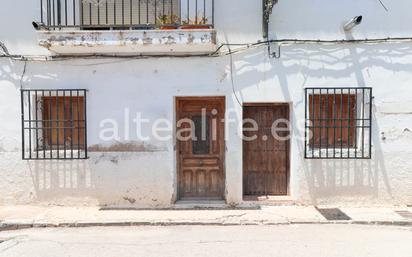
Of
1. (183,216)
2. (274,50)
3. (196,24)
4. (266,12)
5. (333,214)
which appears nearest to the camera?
(183,216)

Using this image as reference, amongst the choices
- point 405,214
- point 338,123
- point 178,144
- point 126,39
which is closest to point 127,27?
point 126,39

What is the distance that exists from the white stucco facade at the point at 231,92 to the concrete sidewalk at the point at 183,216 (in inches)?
12.2

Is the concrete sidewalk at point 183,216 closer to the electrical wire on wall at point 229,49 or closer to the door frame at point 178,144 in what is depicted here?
the door frame at point 178,144

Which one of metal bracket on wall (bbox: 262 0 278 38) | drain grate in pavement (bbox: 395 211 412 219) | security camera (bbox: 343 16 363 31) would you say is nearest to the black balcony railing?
metal bracket on wall (bbox: 262 0 278 38)

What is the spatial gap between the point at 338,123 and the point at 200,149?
265 cm

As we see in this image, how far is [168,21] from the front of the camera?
7.19m

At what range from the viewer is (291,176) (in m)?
7.30

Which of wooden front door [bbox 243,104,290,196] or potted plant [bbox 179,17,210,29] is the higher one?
potted plant [bbox 179,17,210,29]

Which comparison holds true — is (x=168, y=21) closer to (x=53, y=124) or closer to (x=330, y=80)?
(x=53, y=124)

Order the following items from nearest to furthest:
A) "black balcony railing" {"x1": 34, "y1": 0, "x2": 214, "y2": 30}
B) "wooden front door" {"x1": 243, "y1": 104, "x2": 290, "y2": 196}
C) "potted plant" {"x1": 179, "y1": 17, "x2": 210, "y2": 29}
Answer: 1. "potted plant" {"x1": 179, "y1": 17, "x2": 210, "y2": 29}
2. "black balcony railing" {"x1": 34, "y1": 0, "x2": 214, "y2": 30}
3. "wooden front door" {"x1": 243, "y1": 104, "x2": 290, "y2": 196}

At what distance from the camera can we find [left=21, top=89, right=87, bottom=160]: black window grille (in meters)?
7.25

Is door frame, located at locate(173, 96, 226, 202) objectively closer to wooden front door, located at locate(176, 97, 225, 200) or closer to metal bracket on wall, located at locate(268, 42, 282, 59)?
wooden front door, located at locate(176, 97, 225, 200)

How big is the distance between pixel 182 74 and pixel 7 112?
331 cm

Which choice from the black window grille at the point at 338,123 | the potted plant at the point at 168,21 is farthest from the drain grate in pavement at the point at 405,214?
the potted plant at the point at 168,21
